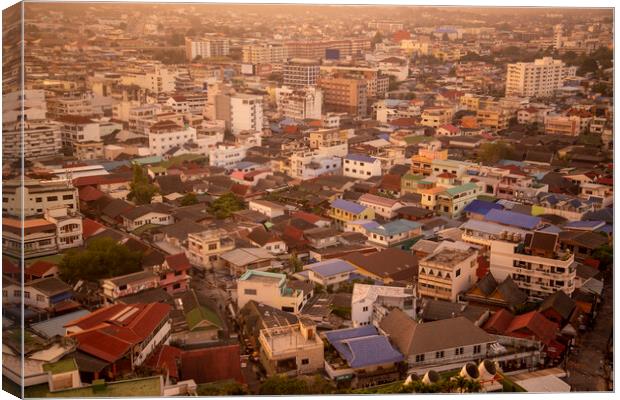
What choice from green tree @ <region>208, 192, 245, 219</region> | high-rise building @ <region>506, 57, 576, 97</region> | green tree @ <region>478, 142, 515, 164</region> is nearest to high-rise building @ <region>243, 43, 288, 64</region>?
high-rise building @ <region>506, 57, 576, 97</region>

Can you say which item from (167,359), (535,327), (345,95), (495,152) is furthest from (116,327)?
(345,95)

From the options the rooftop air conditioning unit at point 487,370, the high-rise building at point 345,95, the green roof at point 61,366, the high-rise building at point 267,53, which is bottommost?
the rooftop air conditioning unit at point 487,370

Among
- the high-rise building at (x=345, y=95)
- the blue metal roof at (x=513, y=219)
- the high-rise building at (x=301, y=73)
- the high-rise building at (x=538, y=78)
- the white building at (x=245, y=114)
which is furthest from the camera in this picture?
the high-rise building at (x=301, y=73)

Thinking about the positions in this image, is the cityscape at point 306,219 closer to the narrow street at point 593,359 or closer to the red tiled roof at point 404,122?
the narrow street at point 593,359

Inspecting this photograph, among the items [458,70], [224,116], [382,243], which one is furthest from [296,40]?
[382,243]

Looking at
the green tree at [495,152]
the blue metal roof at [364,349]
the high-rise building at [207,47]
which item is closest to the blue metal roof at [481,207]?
the green tree at [495,152]

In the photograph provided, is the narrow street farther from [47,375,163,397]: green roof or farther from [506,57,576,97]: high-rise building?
[506,57,576,97]: high-rise building

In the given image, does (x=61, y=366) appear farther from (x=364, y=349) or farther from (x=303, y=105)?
(x=303, y=105)
